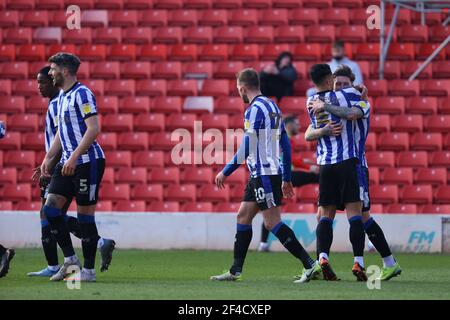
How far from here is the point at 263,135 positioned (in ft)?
30.9

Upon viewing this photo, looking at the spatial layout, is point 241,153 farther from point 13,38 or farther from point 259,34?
point 13,38

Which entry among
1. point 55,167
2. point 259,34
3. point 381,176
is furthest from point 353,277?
point 259,34

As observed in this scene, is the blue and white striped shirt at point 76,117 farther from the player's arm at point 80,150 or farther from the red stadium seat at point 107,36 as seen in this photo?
the red stadium seat at point 107,36

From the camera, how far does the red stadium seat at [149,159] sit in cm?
1697

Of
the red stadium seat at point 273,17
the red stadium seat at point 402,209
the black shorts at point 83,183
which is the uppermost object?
the red stadium seat at point 273,17

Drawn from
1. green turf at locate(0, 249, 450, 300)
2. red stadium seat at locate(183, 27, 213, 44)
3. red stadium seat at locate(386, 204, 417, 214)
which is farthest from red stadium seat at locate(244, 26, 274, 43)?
green turf at locate(0, 249, 450, 300)

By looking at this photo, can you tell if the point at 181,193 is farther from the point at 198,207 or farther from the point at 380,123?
the point at 380,123

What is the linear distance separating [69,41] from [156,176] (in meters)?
3.94

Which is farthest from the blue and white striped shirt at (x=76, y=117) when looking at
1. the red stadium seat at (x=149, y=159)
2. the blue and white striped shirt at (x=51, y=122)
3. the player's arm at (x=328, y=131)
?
the red stadium seat at (x=149, y=159)

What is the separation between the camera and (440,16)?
18797 mm

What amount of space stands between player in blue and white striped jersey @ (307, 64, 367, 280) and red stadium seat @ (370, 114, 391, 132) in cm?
740

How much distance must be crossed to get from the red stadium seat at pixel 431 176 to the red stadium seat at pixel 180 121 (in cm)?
362

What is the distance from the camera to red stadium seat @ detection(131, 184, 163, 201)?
16562 millimetres

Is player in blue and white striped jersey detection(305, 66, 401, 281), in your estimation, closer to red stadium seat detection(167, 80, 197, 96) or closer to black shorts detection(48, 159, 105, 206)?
black shorts detection(48, 159, 105, 206)
